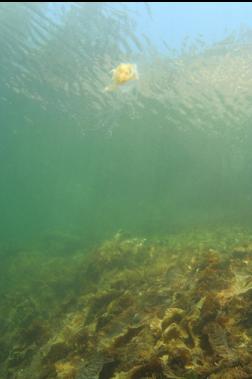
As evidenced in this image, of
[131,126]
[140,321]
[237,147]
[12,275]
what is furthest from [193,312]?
[237,147]

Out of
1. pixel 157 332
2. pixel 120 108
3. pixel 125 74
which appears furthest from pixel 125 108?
pixel 157 332

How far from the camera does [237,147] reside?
35875mm

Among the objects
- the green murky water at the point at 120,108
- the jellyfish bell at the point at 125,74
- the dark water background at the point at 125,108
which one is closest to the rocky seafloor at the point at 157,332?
the green murky water at the point at 120,108

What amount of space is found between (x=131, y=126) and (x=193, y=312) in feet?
102

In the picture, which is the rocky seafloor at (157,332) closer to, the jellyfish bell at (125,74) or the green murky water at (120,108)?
the green murky water at (120,108)

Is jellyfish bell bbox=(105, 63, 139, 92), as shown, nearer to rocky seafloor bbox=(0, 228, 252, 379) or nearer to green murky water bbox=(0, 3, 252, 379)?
rocky seafloor bbox=(0, 228, 252, 379)

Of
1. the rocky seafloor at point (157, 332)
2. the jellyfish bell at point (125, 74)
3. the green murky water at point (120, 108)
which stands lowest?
the rocky seafloor at point (157, 332)

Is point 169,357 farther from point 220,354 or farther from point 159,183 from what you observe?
point 159,183

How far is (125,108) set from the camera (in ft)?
94.4

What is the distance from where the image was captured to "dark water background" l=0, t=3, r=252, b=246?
17891mm

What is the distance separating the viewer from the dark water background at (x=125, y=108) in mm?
17891

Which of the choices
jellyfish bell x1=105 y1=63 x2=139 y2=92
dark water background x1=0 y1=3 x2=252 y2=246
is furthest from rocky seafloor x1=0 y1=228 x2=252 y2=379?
dark water background x1=0 y1=3 x2=252 y2=246

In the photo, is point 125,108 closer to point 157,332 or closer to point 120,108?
point 120,108

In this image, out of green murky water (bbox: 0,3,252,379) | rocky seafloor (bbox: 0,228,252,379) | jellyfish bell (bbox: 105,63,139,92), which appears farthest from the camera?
green murky water (bbox: 0,3,252,379)
